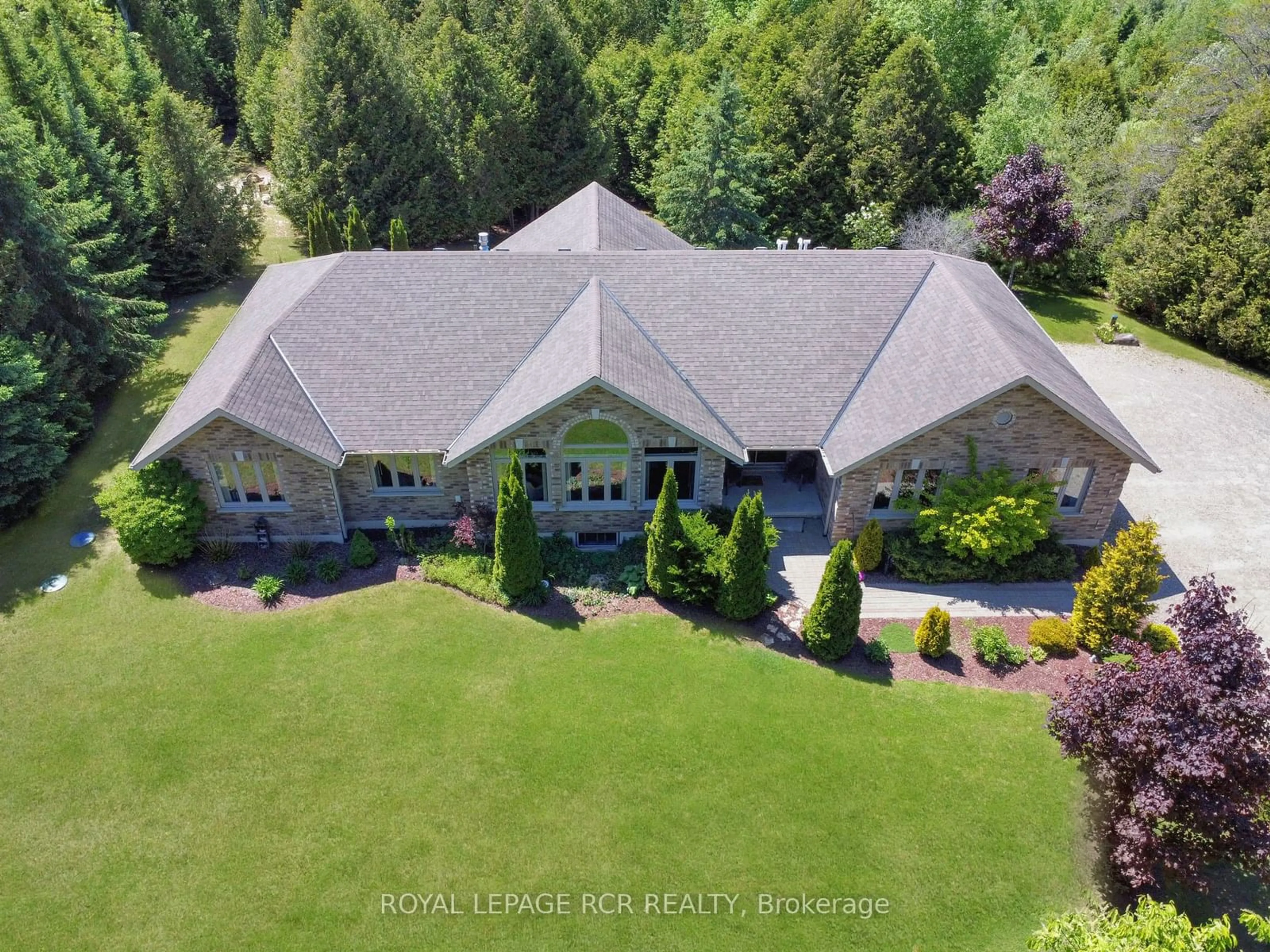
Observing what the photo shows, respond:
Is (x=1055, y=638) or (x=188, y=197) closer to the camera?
(x=1055, y=638)

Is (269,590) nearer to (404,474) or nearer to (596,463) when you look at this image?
(404,474)

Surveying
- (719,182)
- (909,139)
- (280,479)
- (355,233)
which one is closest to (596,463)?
(280,479)

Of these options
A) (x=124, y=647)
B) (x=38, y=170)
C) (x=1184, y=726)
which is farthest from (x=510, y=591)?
(x=38, y=170)

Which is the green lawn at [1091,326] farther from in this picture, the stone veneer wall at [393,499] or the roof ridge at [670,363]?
the stone veneer wall at [393,499]

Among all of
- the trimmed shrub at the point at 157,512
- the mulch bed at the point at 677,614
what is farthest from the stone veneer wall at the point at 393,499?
the trimmed shrub at the point at 157,512

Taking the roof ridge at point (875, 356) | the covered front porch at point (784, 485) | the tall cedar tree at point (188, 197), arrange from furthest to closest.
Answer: the tall cedar tree at point (188, 197), the covered front porch at point (784, 485), the roof ridge at point (875, 356)

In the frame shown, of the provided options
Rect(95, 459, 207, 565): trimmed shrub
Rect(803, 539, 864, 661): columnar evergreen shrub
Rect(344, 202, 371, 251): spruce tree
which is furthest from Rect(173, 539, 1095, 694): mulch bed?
Rect(344, 202, 371, 251): spruce tree
